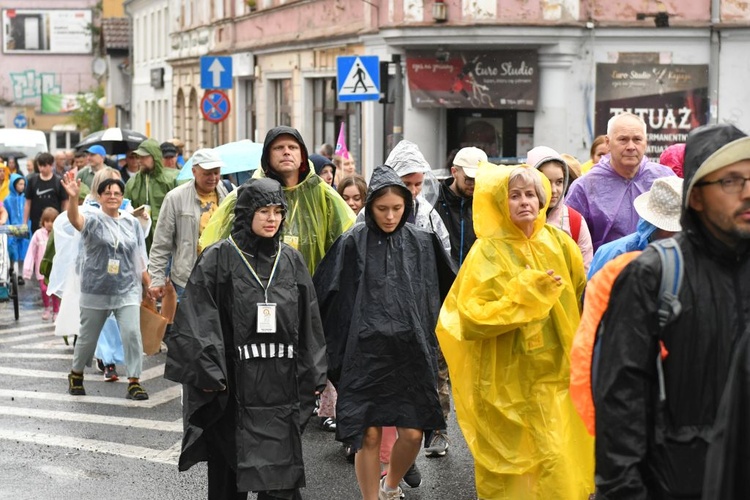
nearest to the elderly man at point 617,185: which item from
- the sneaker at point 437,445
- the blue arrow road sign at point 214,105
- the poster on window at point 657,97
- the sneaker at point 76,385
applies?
the sneaker at point 437,445

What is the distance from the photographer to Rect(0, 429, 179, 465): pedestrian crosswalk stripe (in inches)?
365

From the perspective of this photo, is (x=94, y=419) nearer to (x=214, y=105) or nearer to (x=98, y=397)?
(x=98, y=397)

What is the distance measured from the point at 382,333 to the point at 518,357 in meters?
0.98

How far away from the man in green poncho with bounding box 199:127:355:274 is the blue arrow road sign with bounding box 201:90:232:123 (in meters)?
15.6

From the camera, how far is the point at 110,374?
12.5 metres

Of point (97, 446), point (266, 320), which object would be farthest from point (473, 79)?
point (266, 320)

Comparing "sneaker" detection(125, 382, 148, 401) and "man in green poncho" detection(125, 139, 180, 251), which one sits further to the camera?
"man in green poncho" detection(125, 139, 180, 251)

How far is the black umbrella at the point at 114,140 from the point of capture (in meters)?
23.6

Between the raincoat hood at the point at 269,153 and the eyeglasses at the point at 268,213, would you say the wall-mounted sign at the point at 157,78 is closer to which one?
the raincoat hood at the point at 269,153

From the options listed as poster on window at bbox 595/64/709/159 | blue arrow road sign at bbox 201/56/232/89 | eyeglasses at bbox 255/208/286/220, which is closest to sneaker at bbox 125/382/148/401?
eyeglasses at bbox 255/208/286/220

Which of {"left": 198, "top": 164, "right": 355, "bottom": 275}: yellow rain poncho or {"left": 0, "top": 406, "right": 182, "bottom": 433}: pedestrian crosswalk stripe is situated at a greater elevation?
{"left": 198, "top": 164, "right": 355, "bottom": 275}: yellow rain poncho

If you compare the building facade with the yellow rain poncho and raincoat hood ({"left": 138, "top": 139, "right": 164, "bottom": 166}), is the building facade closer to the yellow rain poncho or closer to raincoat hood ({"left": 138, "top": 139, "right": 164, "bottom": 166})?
raincoat hood ({"left": 138, "top": 139, "right": 164, "bottom": 166})

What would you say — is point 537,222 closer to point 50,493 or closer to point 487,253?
point 487,253

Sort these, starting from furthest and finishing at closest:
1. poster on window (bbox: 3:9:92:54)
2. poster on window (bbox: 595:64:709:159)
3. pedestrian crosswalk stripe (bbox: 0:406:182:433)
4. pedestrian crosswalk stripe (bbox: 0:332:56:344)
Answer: poster on window (bbox: 3:9:92:54), poster on window (bbox: 595:64:709:159), pedestrian crosswalk stripe (bbox: 0:332:56:344), pedestrian crosswalk stripe (bbox: 0:406:182:433)
